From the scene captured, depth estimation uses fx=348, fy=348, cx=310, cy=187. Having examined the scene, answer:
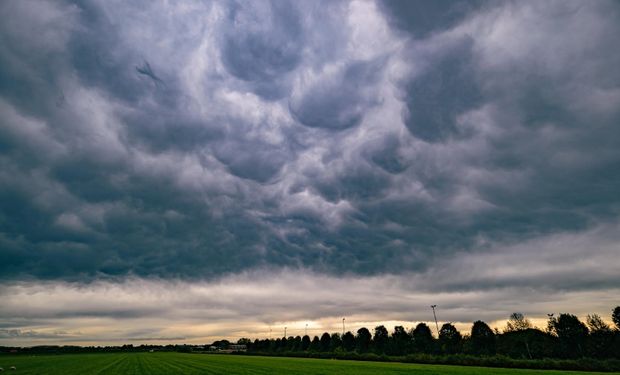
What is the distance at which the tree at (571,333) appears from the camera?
4988 inches

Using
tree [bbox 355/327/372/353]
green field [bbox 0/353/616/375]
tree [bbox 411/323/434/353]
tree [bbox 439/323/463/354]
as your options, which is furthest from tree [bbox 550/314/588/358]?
tree [bbox 355/327/372/353]

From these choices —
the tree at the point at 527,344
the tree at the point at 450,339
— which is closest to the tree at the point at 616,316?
the tree at the point at 527,344

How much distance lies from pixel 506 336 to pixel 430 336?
131 ft

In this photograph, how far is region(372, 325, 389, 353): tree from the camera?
179400 millimetres

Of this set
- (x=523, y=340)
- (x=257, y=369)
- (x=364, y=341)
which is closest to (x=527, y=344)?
(x=523, y=340)

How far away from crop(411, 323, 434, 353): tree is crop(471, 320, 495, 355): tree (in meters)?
18.2

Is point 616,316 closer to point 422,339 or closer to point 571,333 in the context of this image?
point 571,333

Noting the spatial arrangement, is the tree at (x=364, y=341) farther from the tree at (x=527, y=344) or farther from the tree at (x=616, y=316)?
the tree at (x=616, y=316)

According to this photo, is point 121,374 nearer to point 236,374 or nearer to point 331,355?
point 236,374

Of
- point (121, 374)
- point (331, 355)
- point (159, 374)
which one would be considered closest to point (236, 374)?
point (159, 374)

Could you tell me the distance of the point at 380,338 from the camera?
188 m

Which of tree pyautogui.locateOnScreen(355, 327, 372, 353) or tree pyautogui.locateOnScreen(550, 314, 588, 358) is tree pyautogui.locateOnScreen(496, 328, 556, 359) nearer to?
tree pyautogui.locateOnScreen(550, 314, 588, 358)

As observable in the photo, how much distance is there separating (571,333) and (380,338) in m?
87.2

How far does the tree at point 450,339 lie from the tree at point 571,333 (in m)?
39.1
